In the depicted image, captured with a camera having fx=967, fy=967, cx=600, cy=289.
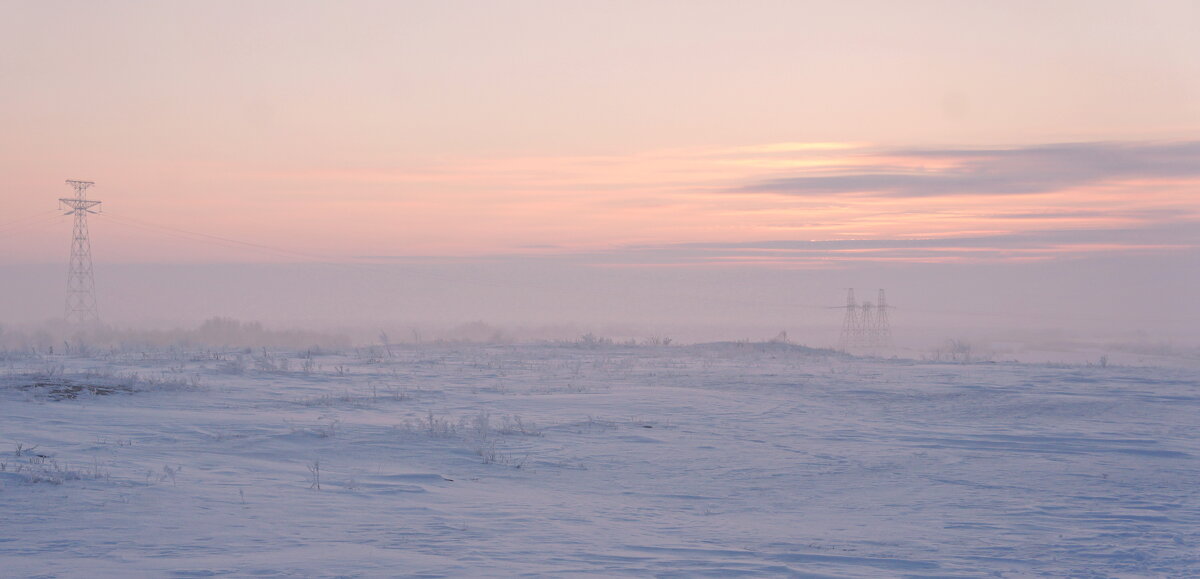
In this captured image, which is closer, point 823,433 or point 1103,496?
point 1103,496

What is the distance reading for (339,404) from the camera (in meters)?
15.1

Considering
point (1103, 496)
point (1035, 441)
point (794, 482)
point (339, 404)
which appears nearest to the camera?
point (1103, 496)

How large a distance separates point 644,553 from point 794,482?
12.0 feet

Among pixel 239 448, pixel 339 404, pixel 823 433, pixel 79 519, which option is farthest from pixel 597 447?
pixel 79 519

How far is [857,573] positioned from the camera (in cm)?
672

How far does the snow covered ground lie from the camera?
6.96 meters

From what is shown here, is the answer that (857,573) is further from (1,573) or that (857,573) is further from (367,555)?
(1,573)

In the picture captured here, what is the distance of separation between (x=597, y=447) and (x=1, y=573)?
277 inches

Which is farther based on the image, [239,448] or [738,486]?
[239,448]

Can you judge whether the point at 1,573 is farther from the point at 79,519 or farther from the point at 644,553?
the point at 644,553

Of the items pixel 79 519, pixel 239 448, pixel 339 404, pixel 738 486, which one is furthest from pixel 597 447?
pixel 79 519

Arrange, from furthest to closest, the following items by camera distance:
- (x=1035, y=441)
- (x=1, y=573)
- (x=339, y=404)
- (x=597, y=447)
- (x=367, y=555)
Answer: (x=339, y=404) < (x=1035, y=441) < (x=597, y=447) < (x=367, y=555) < (x=1, y=573)

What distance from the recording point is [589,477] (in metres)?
10.4

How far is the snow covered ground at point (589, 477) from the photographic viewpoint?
6.96 metres
